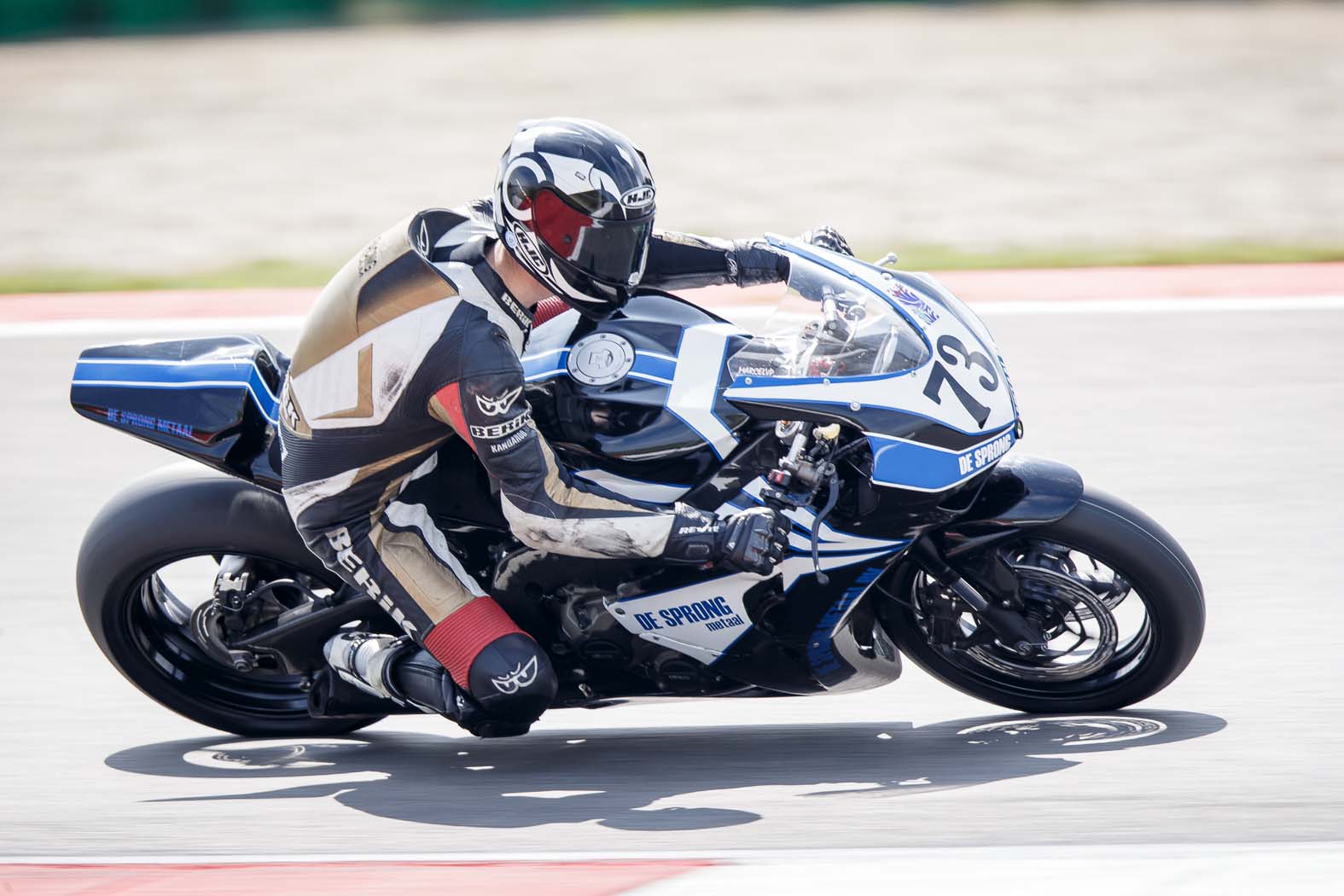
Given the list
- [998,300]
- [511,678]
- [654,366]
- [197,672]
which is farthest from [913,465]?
[998,300]

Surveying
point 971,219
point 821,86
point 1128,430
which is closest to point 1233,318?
point 1128,430

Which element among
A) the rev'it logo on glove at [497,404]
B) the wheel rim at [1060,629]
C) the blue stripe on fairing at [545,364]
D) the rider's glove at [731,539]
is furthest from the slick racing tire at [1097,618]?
the rev'it logo on glove at [497,404]

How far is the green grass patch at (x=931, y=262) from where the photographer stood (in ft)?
31.6

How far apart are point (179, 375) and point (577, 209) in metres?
1.32

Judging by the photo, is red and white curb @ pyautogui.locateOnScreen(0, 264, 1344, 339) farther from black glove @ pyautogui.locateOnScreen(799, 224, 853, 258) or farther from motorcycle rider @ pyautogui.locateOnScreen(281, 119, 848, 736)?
motorcycle rider @ pyautogui.locateOnScreen(281, 119, 848, 736)

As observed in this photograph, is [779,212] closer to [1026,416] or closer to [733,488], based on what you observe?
[1026,416]

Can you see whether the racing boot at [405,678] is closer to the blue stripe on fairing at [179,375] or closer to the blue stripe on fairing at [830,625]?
the blue stripe on fairing at [179,375]

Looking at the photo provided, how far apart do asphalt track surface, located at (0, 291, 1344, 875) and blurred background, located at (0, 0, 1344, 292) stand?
4721 mm

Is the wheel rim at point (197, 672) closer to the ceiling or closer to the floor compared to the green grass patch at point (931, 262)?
closer to the floor

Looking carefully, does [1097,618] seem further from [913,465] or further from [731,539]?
[731,539]

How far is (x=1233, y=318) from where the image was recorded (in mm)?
8148

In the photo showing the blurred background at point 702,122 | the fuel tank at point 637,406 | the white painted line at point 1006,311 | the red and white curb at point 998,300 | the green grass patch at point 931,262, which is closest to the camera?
the fuel tank at point 637,406

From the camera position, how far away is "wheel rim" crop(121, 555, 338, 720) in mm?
4684

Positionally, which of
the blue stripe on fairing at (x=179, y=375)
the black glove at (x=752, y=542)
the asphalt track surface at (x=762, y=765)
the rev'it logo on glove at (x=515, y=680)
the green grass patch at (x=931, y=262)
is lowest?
the asphalt track surface at (x=762, y=765)
